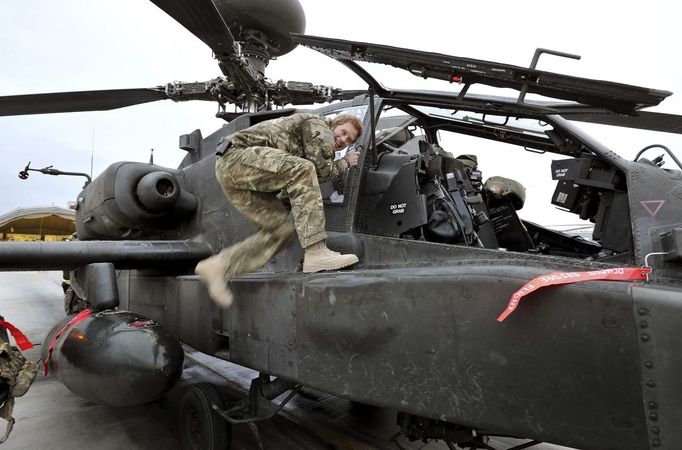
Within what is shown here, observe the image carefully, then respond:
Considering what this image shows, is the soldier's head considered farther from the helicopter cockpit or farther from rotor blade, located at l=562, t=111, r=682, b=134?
rotor blade, located at l=562, t=111, r=682, b=134

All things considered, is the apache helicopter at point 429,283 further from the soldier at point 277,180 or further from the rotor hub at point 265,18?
the rotor hub at point 265,18

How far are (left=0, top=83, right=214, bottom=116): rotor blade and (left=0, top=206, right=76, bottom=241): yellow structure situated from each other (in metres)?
12.1

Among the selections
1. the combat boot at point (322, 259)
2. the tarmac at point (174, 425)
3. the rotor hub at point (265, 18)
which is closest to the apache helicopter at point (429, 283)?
the combat boot at point (322, 259)

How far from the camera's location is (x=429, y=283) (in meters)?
1.87

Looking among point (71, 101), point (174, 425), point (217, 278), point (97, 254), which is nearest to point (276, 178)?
point (217, 278)

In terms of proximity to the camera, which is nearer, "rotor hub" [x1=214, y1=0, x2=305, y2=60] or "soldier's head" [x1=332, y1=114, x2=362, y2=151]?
"soldier's head" [x1=332, y1=114, x2=362, y2=151]

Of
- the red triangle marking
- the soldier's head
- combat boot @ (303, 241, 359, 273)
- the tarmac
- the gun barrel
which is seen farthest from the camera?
the gun barrel

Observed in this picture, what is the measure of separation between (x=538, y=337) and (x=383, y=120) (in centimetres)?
268

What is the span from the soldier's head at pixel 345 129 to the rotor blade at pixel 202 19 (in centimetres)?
171

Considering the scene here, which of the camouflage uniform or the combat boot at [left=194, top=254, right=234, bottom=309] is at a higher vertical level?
the camouflage uniform

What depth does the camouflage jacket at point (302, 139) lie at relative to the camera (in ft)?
9.03

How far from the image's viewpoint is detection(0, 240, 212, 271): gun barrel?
11.9 ft

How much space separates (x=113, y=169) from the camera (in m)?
4.49

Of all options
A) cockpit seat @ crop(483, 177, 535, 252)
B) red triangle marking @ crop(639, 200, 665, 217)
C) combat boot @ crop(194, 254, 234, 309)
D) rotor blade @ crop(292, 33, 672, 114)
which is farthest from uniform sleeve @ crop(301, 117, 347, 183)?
red triangle marking @ crop(639, 200, 665, 217)
